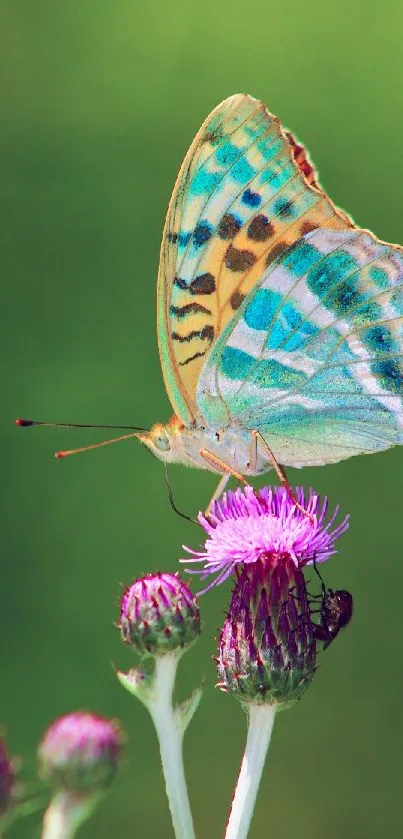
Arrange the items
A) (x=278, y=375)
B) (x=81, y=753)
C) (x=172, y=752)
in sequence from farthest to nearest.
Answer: (x=278, y=375) < (x=172, y=752) < (x=81, y=753)

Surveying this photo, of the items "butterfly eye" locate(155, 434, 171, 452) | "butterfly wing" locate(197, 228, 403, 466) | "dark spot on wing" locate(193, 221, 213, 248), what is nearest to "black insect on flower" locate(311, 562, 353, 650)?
"butterfly wing" locate(197, 228, 403, 466)

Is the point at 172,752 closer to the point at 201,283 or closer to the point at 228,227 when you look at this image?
the point at 201,283

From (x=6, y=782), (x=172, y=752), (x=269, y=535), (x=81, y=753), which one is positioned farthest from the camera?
(x=269, y=535)

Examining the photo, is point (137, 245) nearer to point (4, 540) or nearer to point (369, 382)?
point (4, 540)

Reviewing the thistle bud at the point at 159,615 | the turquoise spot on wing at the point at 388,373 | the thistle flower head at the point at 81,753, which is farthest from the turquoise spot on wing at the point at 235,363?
the thistle flower head at the point at 81,753

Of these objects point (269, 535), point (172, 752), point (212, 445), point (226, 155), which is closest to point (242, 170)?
point (226, 155)
